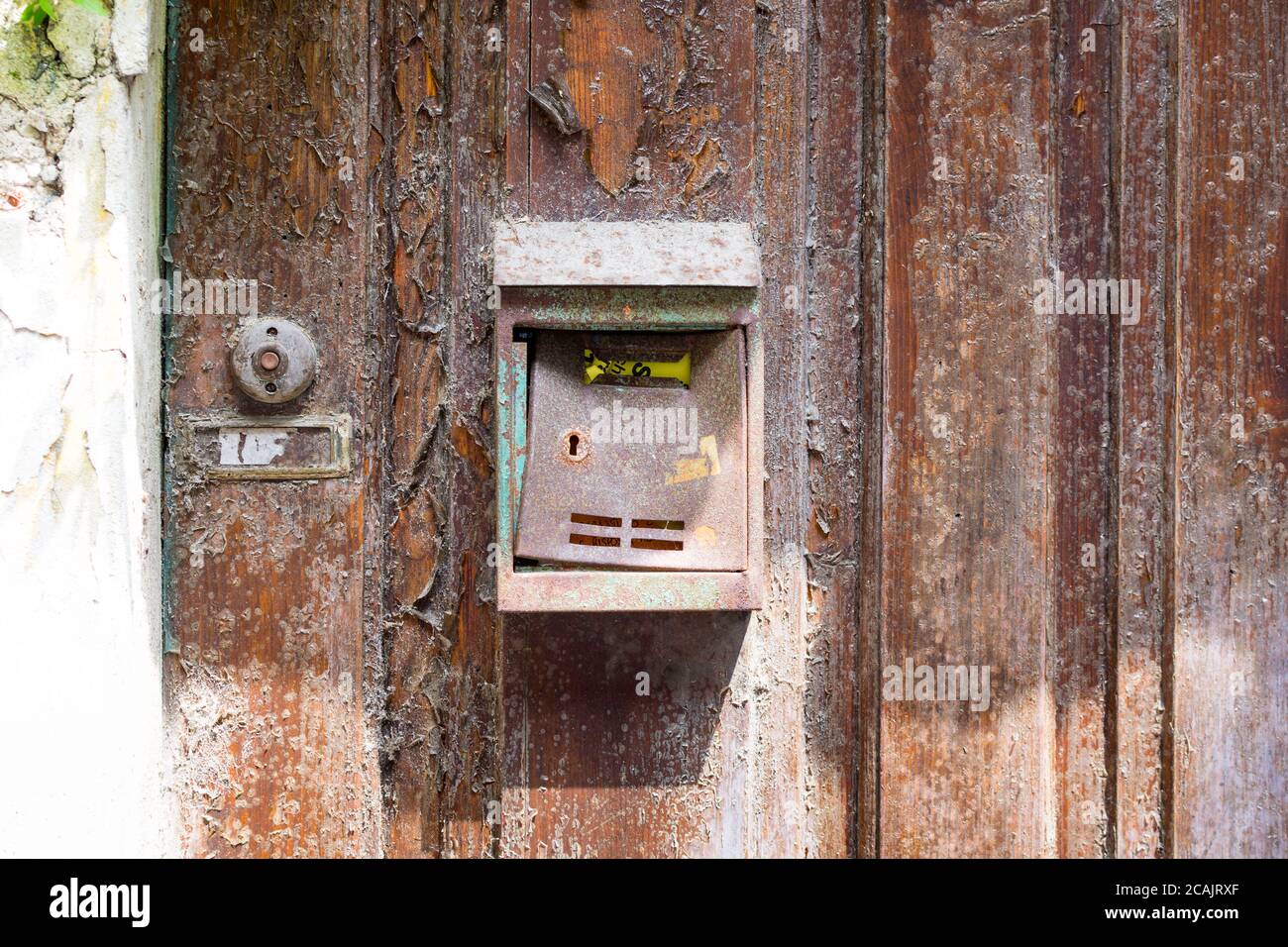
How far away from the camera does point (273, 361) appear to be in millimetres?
1396

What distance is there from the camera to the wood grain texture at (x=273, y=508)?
4.67 feet

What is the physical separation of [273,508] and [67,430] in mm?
314

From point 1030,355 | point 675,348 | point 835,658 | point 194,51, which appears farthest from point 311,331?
point 1030,355

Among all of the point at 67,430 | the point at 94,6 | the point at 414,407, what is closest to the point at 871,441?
the point at 414,407

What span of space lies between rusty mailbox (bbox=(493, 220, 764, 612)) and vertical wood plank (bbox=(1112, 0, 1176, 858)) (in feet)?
2.21

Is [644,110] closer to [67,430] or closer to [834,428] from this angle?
[834,428]

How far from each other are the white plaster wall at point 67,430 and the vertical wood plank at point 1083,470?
151 cm

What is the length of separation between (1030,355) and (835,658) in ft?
2.03

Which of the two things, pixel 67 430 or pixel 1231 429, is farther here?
pixel 1231 429

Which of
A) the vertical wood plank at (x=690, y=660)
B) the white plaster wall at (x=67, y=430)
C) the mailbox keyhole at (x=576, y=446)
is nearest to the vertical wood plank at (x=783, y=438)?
the vertical wood plank at (x=690, y=660)

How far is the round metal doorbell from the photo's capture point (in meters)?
1.41
